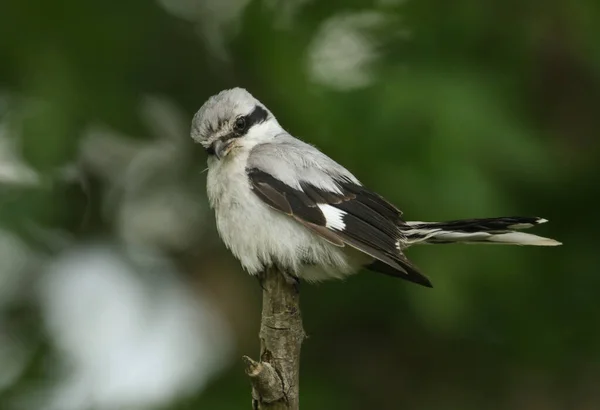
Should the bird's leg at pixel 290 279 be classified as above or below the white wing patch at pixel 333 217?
below

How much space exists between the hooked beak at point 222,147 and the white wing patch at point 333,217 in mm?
410

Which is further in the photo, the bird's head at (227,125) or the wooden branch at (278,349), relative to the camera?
the bird's head at (227,125)

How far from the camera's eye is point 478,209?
4023 mm

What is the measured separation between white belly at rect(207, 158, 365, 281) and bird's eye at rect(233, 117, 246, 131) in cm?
16

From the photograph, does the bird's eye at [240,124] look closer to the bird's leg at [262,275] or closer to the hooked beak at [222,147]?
the hooked beak at [222,147]

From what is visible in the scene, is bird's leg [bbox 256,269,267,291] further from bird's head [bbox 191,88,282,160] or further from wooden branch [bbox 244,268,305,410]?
bird's head [bbox 191,88,282,160]

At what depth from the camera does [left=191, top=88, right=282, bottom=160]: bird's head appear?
349 centimetres

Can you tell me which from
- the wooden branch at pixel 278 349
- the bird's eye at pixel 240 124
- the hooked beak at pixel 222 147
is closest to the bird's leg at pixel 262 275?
the wooden branch at pixel 278 349

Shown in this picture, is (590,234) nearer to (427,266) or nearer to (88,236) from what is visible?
(427,266)

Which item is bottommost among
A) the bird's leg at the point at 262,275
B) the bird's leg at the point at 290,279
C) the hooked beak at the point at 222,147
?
the bird's leg at the point at 290,279

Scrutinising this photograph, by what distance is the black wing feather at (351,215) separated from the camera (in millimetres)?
3219

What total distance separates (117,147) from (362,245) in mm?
2301

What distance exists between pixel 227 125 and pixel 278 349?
905 millimetres

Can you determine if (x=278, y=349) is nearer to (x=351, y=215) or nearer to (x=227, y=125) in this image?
(x=351, y=215)
